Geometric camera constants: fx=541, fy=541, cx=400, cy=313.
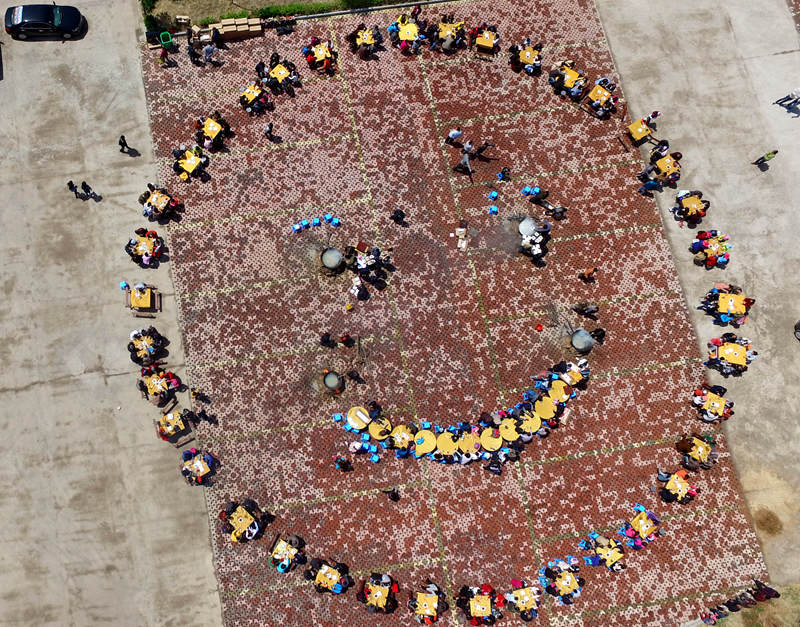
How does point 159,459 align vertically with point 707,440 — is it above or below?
below

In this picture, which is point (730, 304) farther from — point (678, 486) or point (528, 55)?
point (528, 55)

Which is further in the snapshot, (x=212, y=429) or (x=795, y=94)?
(x=795, y=94)

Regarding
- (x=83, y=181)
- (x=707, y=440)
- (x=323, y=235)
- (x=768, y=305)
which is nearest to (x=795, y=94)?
(x=768, y=305)

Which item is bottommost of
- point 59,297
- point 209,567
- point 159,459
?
point 209,567

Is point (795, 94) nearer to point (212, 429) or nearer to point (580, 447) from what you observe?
point (580, 447)

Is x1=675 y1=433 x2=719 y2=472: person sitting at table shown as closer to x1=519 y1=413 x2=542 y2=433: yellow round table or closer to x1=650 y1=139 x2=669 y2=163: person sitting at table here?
x1=519 y1=413 x2=542 y2=433: yellow round table

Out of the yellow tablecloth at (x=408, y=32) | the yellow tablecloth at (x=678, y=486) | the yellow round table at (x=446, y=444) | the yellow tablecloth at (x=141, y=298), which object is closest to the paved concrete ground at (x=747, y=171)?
the yellow tablecloth at (x=678, y=486)

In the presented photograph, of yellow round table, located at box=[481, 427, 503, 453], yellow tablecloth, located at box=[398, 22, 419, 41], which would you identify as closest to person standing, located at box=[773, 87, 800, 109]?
yellow tablecloth, located at box=[398, 22, 419, 41]
